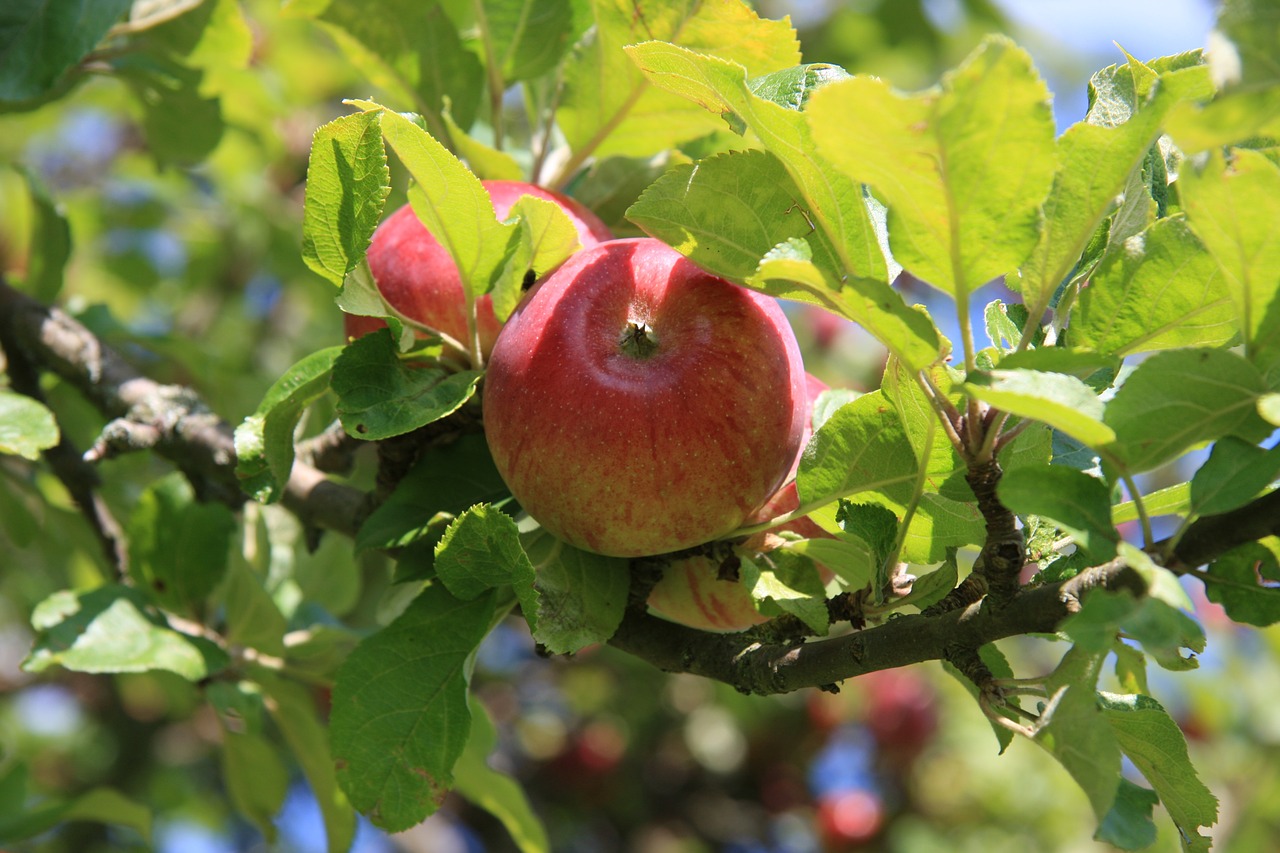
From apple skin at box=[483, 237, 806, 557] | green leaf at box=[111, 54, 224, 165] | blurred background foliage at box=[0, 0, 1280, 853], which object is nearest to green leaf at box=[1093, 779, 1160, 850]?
apple skin at box=[483, 237, 806, 557]

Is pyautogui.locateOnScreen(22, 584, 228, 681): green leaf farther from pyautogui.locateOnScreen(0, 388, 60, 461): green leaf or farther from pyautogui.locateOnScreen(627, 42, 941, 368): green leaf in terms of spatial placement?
pyautogui.locateOnScreen(627, 42, 941, 368): green leaf

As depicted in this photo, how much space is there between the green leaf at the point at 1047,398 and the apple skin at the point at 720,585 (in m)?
0.30

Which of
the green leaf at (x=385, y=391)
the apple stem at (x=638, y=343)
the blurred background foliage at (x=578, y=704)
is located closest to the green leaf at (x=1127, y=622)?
the apple stem at (x=638, y=343)

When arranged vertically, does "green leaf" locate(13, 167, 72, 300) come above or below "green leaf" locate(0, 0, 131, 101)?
below

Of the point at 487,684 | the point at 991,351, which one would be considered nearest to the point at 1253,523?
the point at 991,351

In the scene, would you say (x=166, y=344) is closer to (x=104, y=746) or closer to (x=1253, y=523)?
(x=1253, y=523)

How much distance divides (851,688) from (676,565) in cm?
267

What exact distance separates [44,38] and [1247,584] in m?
1.39

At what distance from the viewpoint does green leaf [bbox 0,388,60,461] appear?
1.08 meters

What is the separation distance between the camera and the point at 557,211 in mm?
930

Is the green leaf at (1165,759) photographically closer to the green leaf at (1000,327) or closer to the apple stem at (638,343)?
the green leaf at (1000,327)

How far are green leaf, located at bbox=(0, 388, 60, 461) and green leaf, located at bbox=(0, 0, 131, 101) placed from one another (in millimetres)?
410

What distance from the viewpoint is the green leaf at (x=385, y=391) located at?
86 centimetres

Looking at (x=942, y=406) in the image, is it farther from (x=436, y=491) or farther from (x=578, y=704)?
(x=578, y=704)
